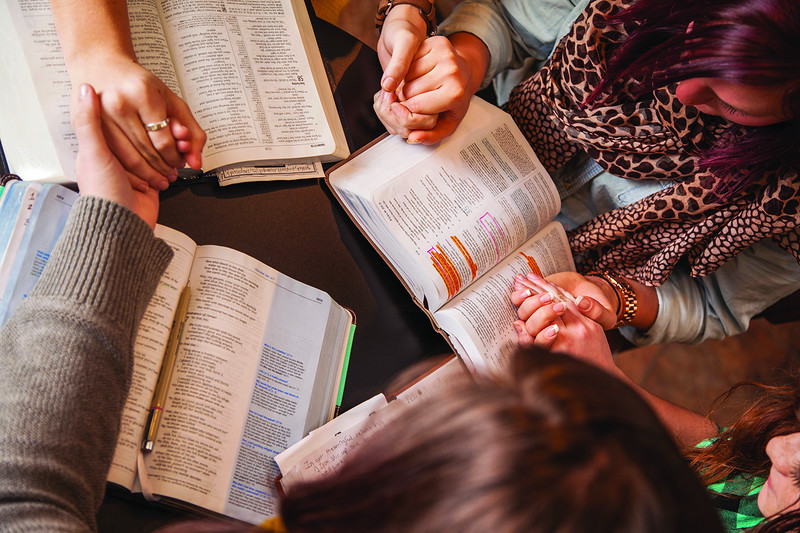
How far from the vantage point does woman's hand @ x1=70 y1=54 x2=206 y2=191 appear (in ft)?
1.94

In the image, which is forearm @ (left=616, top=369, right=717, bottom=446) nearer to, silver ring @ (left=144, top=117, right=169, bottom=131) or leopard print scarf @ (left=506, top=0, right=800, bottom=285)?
leopard print scarf @ (left=506, top=0, right=800, bottom=285)

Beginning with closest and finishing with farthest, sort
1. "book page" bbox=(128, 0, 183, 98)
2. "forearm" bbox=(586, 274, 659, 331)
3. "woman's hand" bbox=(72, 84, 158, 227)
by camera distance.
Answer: "woman's hand" bbox=(72, 84, 158, 227) → "book page" bbox=(128, 0, 183, 98) → "forearm" bbox=(586, 274, 659, 331)

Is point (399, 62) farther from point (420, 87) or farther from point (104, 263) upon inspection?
point (104, 263)

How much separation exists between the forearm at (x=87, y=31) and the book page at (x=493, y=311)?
547mm

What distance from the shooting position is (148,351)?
0.59m

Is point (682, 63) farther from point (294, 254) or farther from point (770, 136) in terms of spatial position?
point (294, 254)

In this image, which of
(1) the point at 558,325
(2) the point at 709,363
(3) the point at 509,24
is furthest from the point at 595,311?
(2) the point at 709,363

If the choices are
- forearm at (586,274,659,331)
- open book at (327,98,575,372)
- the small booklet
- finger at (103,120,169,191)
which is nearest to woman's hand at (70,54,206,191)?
finger at (103,120,169,191)

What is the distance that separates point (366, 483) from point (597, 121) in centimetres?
70

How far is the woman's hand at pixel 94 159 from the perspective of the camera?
0.57 m

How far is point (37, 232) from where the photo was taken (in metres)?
0.56

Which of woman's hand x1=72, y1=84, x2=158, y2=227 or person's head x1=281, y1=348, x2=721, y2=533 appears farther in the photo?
woman's hand x1=72, y1=84, x2=158, y2=227

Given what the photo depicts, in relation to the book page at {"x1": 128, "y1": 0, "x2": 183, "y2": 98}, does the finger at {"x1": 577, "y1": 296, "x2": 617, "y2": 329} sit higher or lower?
lower

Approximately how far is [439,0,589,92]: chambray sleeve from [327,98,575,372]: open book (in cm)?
15
